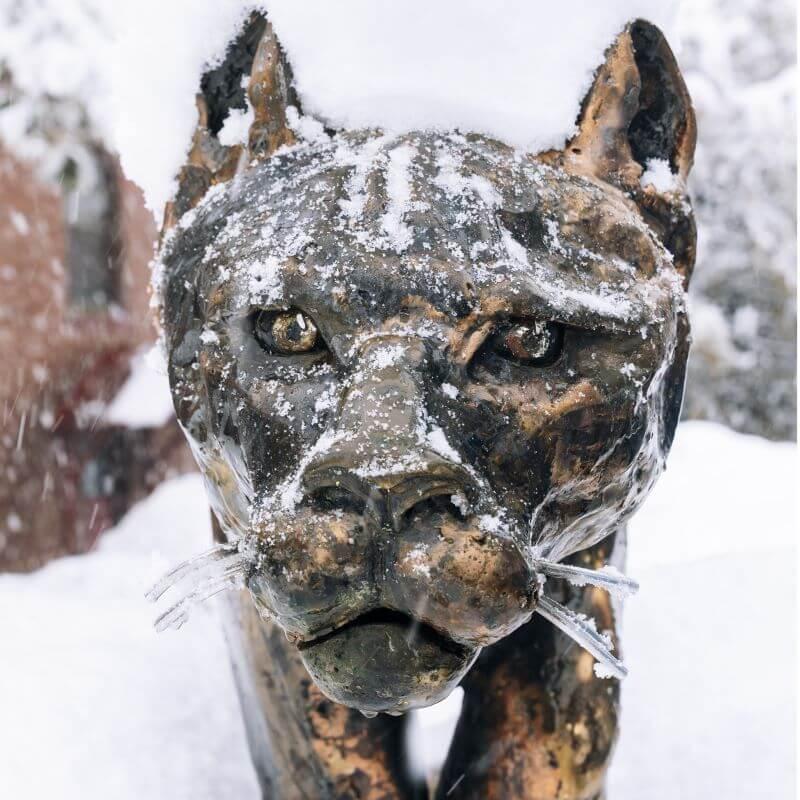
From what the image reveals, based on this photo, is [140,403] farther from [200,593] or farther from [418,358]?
[418,358]

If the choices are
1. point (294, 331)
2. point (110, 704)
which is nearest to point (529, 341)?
point (294, 331)

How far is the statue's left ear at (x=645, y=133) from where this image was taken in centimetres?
169

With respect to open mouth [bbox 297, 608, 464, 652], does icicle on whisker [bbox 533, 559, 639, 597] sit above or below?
below

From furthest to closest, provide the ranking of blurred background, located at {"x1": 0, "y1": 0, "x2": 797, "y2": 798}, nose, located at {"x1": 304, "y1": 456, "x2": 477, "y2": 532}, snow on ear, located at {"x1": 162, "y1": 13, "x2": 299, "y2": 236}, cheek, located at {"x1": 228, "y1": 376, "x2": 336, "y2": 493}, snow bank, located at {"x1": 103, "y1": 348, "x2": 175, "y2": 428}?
snow bank, located at {"x1": 103, "y1": 348, "x2": 175, "y2": 428} < blurred background, located at {"x1": 0, "y1": 0, "x2": 797, "y2": 798} < snow on ear, located at {"x1": 162, "y1": 13, "x2": 299, "y2": 236} < cheek, located at {"x1": 228, "y1": 376, "x2": 336, "y2": 493} < nose, located at {"x1": 304, "y1": 456, "x2": 477, "y2": 532}

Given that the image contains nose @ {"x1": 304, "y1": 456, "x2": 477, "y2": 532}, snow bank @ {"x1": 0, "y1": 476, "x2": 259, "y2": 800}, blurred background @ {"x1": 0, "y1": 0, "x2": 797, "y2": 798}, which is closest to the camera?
nose @ {"x1": 304, "y1": 456, "x2": 477, "y2": 532}

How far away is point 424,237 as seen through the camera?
4.75ft

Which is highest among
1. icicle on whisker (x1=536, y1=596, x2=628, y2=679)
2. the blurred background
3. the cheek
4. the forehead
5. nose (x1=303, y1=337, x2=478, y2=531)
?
the forehead

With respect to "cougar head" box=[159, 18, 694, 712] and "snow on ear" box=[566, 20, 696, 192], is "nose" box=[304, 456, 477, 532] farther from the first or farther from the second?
"snow on ear" box=[566, 20, 696, 192]

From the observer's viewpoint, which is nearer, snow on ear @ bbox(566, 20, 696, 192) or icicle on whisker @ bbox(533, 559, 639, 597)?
icicle on whisker @ bbox(533, 559, 639, 597)

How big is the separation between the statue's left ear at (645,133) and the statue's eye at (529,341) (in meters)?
0.34

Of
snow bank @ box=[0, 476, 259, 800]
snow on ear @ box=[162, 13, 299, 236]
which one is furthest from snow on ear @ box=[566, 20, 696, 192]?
snow bank @ box=[0, 476, 259, 800]

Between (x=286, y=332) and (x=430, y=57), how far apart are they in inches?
22.2

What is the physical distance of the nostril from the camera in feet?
4.03

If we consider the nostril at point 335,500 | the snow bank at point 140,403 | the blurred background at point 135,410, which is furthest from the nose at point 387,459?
the snow bank at point 140,403
